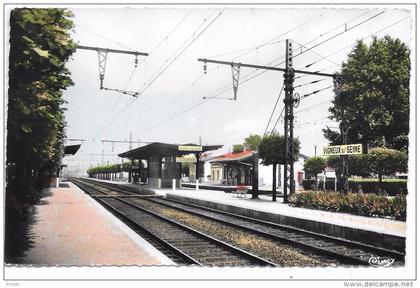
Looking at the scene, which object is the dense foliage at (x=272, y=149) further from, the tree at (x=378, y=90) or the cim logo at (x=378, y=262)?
the cim logo at (x=378, y=262)

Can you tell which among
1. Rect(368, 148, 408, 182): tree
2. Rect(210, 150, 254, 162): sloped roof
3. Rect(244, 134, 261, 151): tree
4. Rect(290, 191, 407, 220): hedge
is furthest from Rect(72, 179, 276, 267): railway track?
Rect(244, 134, 261, 151): tree

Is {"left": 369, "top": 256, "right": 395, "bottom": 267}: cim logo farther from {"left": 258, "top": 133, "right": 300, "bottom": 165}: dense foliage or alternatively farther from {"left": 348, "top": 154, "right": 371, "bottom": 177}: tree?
{"left": 348, "top": 154, "right": 371, "bottom": 177}: tree

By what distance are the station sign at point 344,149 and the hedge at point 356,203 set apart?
175 cm

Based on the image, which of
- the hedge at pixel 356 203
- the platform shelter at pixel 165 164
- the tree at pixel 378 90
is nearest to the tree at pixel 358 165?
the tree at pixel 378 90

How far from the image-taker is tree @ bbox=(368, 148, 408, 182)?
101ft

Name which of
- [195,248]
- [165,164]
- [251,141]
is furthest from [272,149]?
[251,141]

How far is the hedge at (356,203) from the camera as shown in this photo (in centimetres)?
1351

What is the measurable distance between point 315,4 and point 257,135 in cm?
7270

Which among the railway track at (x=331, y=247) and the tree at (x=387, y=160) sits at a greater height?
the tree at (x=387, y=160)

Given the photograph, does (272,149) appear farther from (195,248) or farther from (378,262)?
(378,262)

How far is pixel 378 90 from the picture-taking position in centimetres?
3325

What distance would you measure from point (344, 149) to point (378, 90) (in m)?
19.7
